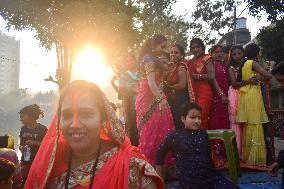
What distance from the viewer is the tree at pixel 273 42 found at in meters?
17.5

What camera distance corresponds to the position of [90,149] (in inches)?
87.0

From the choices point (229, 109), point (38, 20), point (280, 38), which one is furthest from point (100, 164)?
point (280, 38)

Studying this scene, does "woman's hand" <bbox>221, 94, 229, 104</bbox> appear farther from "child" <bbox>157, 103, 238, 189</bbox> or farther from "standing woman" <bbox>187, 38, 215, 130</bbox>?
"child" <bbox>157, 103, 238, 189</bbox>

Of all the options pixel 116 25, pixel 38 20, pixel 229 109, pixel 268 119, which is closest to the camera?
pixel 268 119

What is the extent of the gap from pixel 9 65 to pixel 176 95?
137 m

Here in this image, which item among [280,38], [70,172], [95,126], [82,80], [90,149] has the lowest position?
[70,172]

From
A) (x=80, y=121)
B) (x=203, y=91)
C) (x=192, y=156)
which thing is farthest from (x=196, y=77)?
(x=80, y=121)

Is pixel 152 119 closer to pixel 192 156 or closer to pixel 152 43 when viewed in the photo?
pixel 152 43

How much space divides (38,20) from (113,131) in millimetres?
15789

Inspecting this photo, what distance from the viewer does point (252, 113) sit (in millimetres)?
5586

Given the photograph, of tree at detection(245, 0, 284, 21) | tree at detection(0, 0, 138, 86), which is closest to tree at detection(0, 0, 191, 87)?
tree at detection(0, 0, 138, 86)

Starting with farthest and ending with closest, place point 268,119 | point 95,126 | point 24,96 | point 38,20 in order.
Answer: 1. point 24,96
2. point 38,20
3. point 268,119
4. point 95,126

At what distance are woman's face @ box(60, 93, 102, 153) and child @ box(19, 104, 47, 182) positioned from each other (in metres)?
3.88

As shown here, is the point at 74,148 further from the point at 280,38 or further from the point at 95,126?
the point at 280,38
